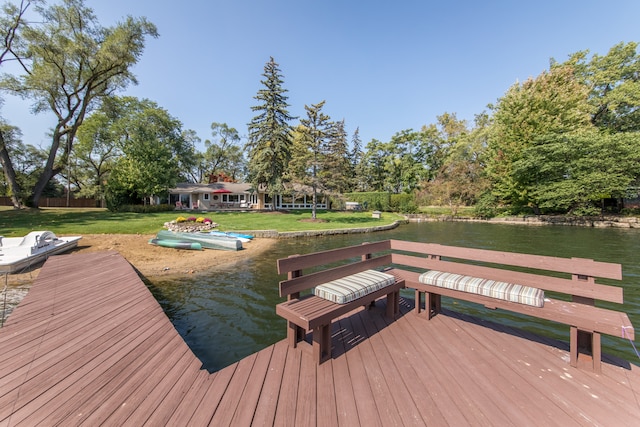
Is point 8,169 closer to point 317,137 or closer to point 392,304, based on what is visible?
point 317,137

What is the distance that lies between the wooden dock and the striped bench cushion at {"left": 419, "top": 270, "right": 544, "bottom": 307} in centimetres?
61

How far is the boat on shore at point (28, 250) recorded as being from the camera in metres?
7.02

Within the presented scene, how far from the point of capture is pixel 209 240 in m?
11.3

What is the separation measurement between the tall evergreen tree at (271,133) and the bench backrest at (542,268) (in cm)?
2151

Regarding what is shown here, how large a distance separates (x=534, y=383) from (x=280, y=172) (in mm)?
24377

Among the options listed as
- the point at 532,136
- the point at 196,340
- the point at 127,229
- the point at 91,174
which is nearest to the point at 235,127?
the point at 91,174

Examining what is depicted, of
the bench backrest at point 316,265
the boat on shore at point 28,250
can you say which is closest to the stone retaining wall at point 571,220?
the bench backrest at point 316,265

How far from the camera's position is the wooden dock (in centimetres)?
191

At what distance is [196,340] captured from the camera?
161 inches

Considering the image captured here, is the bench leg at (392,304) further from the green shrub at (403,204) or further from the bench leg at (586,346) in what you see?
the green shrub at (403,204)

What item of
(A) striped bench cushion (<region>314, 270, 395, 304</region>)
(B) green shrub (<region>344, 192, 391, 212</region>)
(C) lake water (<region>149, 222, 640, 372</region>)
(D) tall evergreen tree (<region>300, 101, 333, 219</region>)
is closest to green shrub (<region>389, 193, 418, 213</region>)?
(B) green shrub (<region>344, 192, 391, 212</region>)

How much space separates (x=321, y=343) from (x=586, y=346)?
2832 millimetres

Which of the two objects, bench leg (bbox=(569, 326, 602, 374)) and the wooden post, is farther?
the wooden post

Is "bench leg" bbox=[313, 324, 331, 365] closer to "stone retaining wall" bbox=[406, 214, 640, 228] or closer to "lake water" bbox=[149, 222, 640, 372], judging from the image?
"lake water" bbox=[149, 222, 640, 372]
